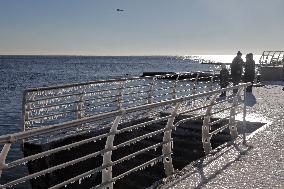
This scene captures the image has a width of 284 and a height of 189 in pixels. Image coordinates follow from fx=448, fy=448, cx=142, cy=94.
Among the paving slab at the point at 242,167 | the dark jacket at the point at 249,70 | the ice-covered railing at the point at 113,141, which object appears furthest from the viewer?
the dark jacket at the point at 249,70

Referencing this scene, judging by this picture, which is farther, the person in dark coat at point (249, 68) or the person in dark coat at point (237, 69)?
the person in dark coat at point (249, 68)

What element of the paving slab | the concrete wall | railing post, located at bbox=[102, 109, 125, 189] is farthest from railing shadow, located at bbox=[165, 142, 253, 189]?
the concrete wall

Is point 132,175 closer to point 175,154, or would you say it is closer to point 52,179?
Answer: point 175,154

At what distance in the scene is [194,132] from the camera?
998cm

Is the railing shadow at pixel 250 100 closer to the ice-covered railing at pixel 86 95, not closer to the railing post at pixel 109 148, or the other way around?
the ice-covered railing at pixel 86 95

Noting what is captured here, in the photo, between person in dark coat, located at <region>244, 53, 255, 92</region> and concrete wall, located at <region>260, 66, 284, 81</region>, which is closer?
person in dark coat, located at <region>244, 53, 255, 92</region>

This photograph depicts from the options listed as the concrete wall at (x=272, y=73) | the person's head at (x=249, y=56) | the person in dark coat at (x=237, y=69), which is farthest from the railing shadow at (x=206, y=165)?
the concrete wall at (x=272, y=73)

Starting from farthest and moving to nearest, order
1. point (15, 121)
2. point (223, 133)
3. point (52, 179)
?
point (15, 121) < point (223, 133) < point (52, 179)

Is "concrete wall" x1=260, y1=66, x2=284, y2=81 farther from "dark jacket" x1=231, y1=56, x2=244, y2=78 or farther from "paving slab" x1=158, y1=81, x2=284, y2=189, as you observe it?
"paving slab" x1=158, y1=81, x2=284, y2=189

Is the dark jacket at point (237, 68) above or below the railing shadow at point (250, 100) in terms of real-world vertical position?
above

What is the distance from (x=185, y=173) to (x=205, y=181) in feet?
1.59

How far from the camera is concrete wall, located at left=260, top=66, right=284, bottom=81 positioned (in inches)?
1059

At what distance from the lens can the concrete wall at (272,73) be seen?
88.3 ft

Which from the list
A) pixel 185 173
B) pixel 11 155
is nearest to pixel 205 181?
pixel 185 173
